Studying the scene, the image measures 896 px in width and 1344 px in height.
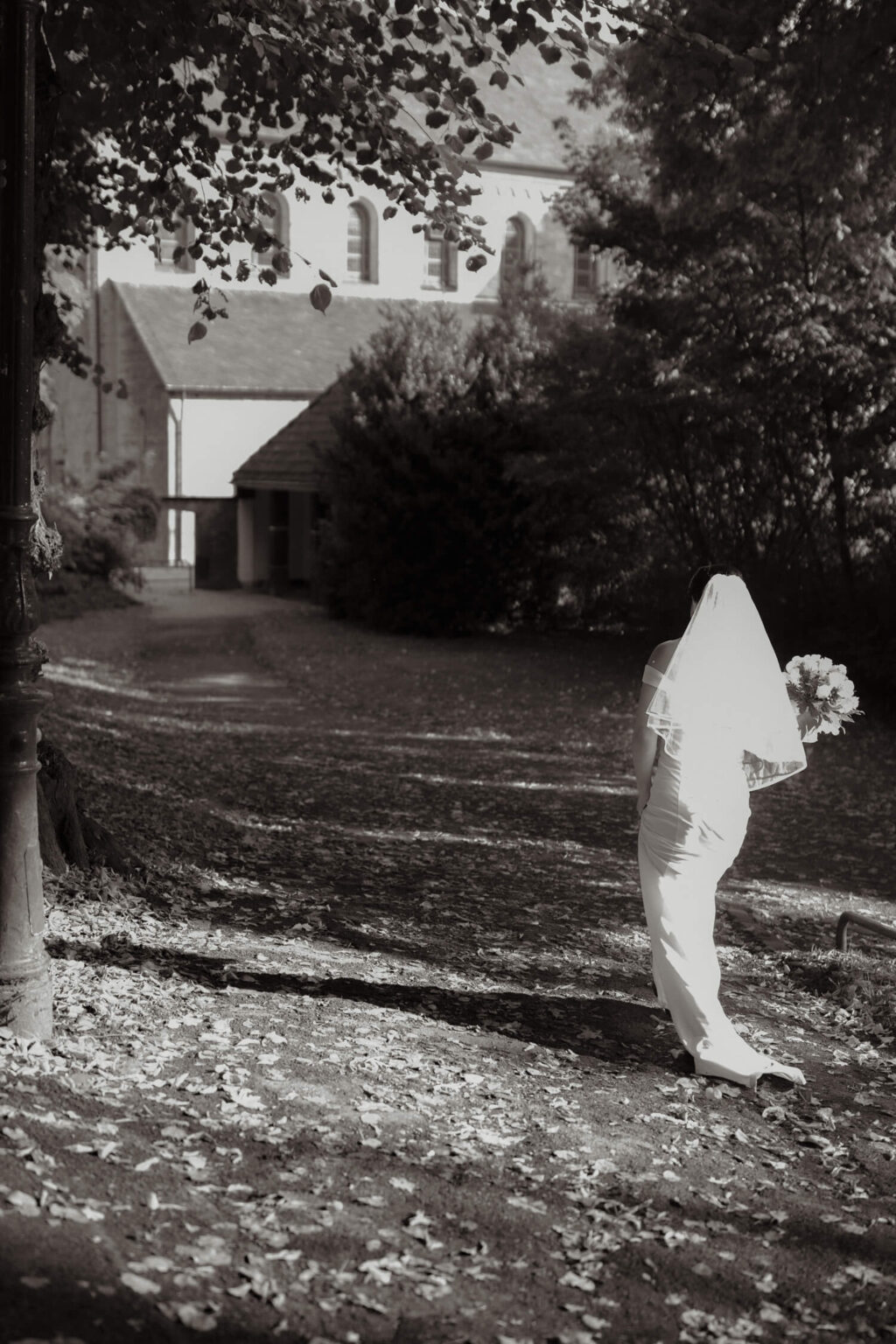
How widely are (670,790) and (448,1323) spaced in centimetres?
257

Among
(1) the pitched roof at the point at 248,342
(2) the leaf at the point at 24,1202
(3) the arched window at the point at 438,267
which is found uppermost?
(3) the arched window at the point at 438,267

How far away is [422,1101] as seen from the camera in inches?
213

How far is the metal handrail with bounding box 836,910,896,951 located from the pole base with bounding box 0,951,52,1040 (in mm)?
3962

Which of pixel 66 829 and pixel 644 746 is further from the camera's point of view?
pixel 66 829

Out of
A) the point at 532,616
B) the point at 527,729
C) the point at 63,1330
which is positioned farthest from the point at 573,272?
the point at 63,1330

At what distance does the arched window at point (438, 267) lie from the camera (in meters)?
44.4

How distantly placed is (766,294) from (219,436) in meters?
22.2

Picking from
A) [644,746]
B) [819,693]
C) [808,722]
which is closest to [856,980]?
[808,722]

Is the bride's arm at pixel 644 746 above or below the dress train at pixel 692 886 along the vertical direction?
above

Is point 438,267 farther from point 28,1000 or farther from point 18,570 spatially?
point 28,1000

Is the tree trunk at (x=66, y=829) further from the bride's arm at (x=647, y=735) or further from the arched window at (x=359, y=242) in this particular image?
the arched window at (x=359, y=242)

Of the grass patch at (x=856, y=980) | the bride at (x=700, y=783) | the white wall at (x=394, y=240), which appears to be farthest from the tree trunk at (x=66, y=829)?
the white wall at (x=394, y=240)

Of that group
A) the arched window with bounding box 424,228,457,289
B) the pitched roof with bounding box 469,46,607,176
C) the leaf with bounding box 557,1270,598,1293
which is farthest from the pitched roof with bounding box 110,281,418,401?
the leaf with bounding box 557,1270,598,1293

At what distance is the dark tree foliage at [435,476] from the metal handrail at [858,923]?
51.8ft
